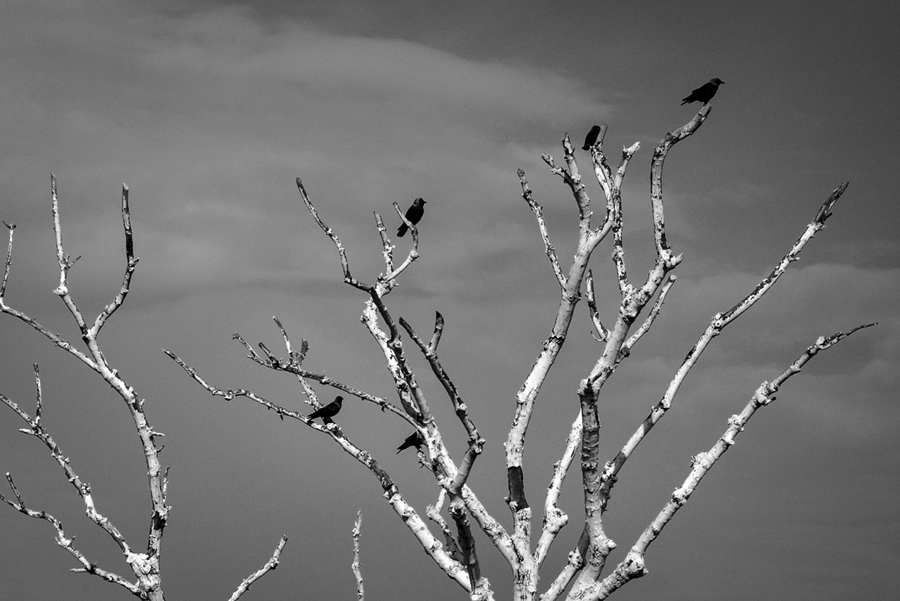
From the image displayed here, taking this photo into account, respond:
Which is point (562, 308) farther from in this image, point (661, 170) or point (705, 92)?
point (705, 92)

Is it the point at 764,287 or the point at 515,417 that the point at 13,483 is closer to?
the point at 515,417

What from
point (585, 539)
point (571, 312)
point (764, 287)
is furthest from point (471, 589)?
point (764, 287)

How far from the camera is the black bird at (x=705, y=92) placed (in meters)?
11.6

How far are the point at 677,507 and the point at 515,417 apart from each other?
2028 millimetres

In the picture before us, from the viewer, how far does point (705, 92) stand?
1177cm

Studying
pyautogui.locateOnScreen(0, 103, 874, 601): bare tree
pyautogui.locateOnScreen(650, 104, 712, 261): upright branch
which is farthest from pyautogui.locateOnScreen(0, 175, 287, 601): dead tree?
pyautogui.locateOnScreen(650, 104, 712, 261): upright branch

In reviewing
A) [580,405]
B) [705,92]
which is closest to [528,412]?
[580,405]

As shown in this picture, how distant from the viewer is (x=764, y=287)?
9.27 m

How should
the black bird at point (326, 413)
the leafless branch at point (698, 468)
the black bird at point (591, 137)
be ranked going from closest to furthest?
the leafless branch at point (698, 468), the black bird at point (326, 413), the black bird at point (591, 137)

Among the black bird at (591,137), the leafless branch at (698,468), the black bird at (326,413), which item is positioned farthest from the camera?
the black bird at (591,137)

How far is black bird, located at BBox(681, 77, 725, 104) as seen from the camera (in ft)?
38.1

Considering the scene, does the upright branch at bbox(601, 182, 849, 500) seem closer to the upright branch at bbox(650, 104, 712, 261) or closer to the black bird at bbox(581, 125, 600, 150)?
the upright branch at bbox(650, 104, 712, 261)

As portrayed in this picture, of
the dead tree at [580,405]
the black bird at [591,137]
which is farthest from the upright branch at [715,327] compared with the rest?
the black bird at [591,137]

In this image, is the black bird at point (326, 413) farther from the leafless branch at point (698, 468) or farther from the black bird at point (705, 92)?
the black bird at point (705, 92)
